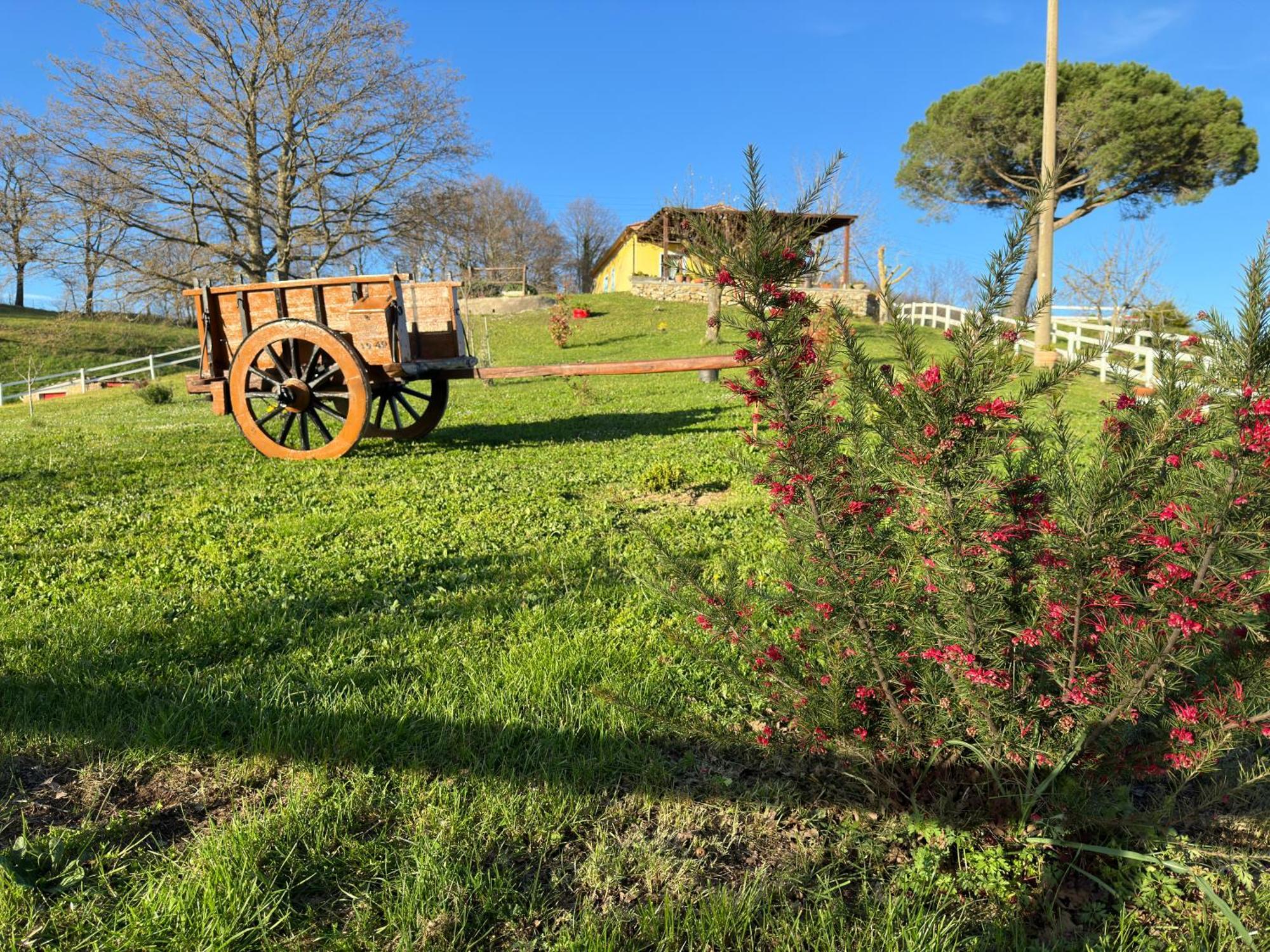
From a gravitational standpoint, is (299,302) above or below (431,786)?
above

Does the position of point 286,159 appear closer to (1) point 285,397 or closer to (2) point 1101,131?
(1) point 285,397

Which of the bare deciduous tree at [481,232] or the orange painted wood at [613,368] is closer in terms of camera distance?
the orange painted wood at [613,368]

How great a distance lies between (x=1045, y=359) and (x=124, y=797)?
8.79 feet

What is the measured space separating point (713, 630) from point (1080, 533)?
0.92m

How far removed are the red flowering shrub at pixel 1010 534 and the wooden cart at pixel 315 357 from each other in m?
5.13

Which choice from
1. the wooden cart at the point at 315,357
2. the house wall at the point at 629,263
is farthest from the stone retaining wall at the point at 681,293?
the wooden cart at the point at 315,357

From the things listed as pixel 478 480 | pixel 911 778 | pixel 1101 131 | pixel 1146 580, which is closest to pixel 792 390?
pixel 1146 580

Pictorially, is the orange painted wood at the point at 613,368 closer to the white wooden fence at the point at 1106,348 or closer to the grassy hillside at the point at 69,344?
the white wooden fence at the point at 1106,348

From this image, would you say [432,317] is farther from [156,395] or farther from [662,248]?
[156,395]

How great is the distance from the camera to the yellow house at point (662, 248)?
1676 mm

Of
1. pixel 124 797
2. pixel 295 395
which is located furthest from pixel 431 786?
pixel 295 395

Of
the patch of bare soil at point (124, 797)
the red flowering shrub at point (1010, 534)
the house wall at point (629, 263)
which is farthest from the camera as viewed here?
the house wall at point (629, 263)

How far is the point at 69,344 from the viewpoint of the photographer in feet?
97.2

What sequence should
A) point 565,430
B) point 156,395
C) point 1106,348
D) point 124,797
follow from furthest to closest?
point 156,395 < point 565,430 < point 124,797 < point 1106,348
